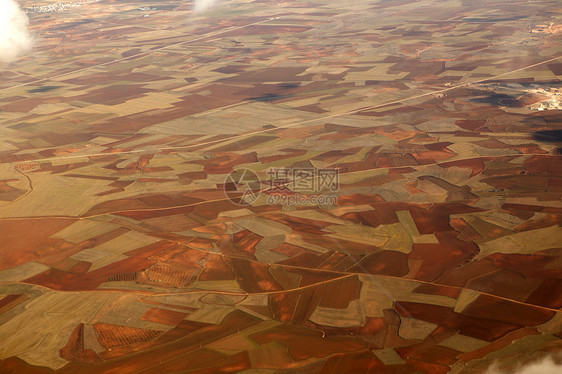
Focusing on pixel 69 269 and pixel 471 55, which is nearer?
pixel 69 269

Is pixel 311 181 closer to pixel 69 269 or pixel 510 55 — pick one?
pixel 69 269

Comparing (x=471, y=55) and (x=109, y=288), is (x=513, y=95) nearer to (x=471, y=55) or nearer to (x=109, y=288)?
(x=471, y=55)

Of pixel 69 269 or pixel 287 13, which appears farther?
pixel 287 13

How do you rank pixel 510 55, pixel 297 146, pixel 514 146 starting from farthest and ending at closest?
pixel 510 55
pixel 297 146
pixel 514 146

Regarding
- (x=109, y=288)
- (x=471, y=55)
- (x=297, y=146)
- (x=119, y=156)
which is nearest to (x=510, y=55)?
(x=471, y=55)

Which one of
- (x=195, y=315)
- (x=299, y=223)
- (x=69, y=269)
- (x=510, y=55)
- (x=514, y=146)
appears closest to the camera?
(x=195, y=315)

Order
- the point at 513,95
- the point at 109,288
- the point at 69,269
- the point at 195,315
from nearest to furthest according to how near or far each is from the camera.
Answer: the point at 195,315 < the point at 109,288 < the point at 69,269 < the point at 513,95

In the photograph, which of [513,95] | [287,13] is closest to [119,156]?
[513,95]
